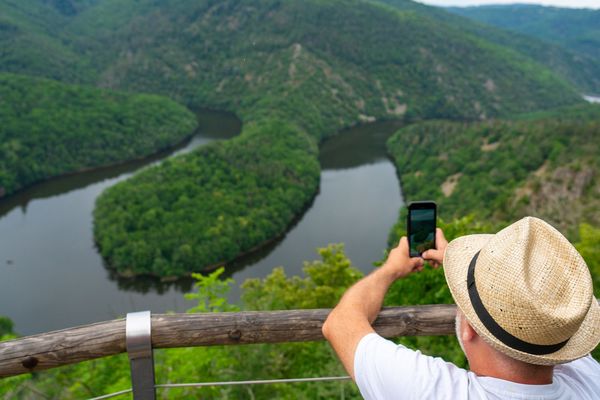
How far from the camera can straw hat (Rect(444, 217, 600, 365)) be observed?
147 centimetres

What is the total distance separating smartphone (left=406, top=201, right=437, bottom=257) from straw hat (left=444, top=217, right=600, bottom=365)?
0.74 m

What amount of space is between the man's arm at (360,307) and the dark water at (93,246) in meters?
22.4

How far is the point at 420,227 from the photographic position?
244cm

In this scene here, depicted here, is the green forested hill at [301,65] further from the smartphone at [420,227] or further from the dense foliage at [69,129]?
the smartphone at [420,227]

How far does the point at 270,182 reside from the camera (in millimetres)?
54062

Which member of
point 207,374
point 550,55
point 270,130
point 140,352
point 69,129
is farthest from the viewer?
point 550,55

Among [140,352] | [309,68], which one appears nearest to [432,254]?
[140,352]

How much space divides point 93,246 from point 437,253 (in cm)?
4553

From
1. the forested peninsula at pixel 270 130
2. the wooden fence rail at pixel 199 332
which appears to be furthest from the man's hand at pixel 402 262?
the forested peninsula at pixel 270 130

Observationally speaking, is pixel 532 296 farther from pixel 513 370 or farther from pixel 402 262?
pixel 402 262

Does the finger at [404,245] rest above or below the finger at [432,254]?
above

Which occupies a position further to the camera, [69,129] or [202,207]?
[69,129]

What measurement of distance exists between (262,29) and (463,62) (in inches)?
2132

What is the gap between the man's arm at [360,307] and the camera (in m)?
1.87
